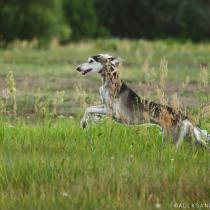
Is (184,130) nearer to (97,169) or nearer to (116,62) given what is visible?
(116,62)

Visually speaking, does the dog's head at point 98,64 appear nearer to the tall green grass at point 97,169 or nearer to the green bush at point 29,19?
the tall green grass at point 97,169

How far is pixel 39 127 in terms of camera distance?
11.1 metres

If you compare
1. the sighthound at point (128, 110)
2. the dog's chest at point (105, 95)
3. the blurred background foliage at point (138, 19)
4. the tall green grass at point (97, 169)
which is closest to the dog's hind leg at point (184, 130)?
the sighthound at point (128, 110)

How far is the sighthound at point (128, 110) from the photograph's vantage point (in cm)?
985

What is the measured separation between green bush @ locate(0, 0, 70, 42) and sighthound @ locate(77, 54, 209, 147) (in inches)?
1162

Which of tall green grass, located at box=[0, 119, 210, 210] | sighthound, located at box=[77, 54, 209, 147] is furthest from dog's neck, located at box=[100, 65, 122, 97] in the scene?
tall green grass, located at box=[0, 119, 210, 210]

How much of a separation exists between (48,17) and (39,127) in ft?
96.8

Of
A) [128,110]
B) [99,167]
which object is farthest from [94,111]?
[99,167]

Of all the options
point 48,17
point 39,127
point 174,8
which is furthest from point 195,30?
point 39,127

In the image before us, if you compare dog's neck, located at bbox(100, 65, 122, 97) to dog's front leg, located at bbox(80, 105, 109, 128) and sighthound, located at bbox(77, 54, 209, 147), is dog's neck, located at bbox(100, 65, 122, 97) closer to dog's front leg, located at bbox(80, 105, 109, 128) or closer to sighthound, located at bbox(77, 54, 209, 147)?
sighthound, located at bbox(77, 54, 209, 147)

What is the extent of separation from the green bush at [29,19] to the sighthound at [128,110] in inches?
1162

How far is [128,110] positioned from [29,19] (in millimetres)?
31043

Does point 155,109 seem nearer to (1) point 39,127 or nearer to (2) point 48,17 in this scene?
(1) point 39,127

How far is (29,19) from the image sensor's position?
40812 mm
